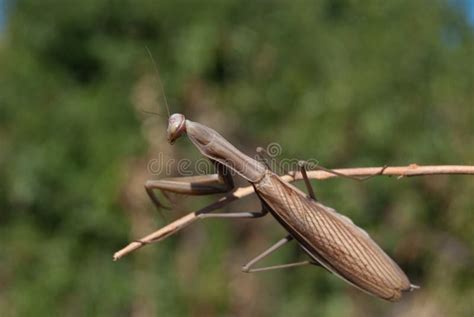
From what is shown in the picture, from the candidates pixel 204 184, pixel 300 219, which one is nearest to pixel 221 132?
pixel 204 184

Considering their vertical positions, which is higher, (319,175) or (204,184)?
(319,175)

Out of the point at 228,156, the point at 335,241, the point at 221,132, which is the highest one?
the point at 228,156

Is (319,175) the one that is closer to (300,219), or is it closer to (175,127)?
(300,219)

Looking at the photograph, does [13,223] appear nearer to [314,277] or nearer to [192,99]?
[192,99]

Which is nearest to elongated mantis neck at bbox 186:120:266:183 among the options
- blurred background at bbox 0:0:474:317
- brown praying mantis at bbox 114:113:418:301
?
brown praying mantis at bbox 114:113:418:301

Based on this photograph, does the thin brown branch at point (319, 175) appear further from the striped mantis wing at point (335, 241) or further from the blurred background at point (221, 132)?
the blurred background at point (221, 132)

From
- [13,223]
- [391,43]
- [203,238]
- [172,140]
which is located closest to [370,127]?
[391,43]
